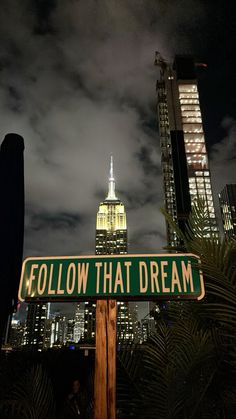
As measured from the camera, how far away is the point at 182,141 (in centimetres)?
6394

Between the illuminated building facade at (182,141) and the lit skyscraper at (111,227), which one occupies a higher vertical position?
the lit skyscraper at (111,227)

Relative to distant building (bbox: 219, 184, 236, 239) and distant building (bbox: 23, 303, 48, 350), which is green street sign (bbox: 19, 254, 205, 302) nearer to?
distant building (bbox: 219, 184, 236, 239)

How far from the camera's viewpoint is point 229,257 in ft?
6.73

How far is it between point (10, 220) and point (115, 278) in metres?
3.16

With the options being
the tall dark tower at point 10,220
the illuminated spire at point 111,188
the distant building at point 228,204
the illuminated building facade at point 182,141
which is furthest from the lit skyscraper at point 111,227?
the tall dark tower at point 10,220

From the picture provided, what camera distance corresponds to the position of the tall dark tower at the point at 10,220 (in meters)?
3.98

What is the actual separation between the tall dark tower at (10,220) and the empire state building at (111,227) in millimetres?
166996

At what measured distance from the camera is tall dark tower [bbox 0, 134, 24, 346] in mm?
3984

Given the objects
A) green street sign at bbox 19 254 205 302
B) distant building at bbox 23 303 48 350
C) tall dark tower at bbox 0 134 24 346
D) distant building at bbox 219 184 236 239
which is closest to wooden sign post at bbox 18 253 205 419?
green street sign at bbox 19 254 205 302

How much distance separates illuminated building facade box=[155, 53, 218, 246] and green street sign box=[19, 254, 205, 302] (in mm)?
55146

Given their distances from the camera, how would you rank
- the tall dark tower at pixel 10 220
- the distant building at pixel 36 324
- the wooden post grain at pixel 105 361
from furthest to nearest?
the distant building at pixel 36 324 < the tall dark tower at pixel 10 220 < the wooden post grain at pixel 105 361

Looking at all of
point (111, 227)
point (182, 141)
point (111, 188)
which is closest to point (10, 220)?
point (182, 141)

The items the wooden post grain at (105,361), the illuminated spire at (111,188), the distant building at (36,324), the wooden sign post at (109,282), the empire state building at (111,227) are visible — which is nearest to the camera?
the wooden post grain at (105,361)

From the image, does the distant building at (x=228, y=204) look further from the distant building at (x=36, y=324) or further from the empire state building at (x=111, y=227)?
the distant building at (x=36, y=324)
